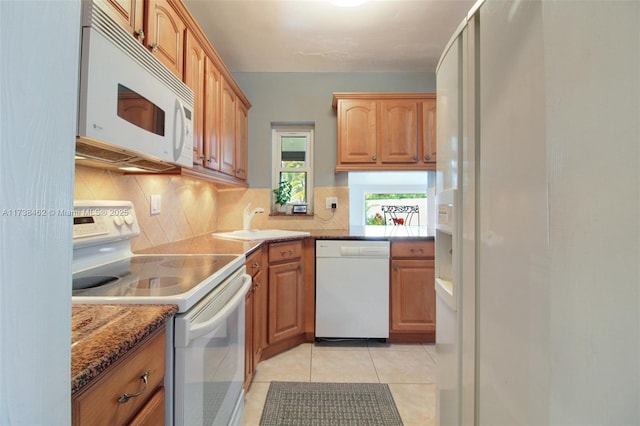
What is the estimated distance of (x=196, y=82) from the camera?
168cm

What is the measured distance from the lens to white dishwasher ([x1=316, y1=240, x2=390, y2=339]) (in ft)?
7.64

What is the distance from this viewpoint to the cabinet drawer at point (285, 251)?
2.11 metres

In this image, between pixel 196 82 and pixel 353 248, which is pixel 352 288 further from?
pixel 196 82

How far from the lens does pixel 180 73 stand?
1.52m

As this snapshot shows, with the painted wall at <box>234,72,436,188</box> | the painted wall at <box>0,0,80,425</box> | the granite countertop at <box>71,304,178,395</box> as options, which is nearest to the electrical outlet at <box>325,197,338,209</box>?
the painted wall at <box>234,72,436,188</box>

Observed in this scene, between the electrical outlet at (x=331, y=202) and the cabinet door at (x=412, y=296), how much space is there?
2.83 feet

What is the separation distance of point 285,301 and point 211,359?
4.15 feet

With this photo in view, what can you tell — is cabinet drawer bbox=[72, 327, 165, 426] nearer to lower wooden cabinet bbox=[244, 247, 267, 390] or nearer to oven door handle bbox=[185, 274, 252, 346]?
oven door handle bbox=[185, 274, 252, 346]

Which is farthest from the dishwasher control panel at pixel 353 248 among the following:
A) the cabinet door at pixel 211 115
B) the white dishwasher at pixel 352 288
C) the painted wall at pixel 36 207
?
the painted wall at pixel 36 207

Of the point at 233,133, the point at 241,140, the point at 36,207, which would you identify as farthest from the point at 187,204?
the point at 36,207
